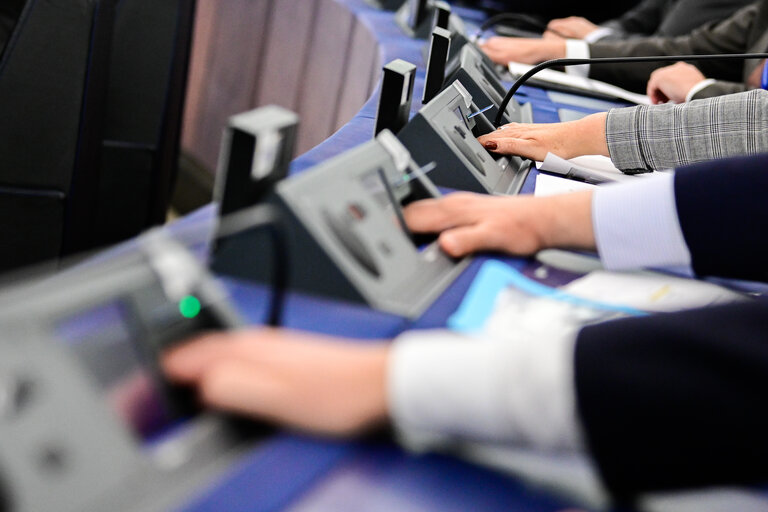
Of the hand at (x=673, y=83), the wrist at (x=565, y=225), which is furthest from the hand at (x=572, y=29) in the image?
the wrist at (x=565, y=225)

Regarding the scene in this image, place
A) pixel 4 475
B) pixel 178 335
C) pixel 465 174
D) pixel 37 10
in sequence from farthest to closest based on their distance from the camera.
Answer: pixel 37 10 < pixel 465 174 < pixel 178 335 < pixel 4 475

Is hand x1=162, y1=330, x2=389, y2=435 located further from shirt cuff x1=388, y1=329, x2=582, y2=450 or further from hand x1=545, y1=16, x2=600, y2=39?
hand x1=545, y1=16, x2=600, y2=39

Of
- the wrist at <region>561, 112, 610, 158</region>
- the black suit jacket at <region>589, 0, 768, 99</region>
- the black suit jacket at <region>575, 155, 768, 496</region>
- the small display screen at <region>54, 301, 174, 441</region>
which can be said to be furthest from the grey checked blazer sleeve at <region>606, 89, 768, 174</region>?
the black suit jacket at <region>589, 0, 768, 99</region>

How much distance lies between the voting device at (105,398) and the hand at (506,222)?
32 centimetres

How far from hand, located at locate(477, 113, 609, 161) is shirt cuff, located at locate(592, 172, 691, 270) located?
1.03 feet

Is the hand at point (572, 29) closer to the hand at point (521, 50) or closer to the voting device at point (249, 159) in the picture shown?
the hand at point (521, 50)

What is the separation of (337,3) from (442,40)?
1.43 metres

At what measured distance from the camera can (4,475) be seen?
33 cm

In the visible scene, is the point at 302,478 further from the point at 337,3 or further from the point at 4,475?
the point at 337,3

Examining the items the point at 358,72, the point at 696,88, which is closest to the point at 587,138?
the point at 696,88

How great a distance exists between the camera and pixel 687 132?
3.21ft

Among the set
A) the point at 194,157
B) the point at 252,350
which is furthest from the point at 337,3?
the point at 252,350

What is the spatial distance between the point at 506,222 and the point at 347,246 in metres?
0.21

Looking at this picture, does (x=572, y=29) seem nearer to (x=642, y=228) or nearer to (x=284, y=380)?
(x=642, y=228)
